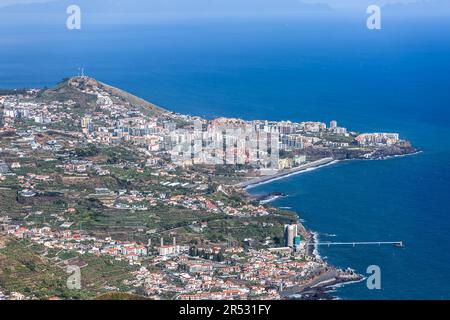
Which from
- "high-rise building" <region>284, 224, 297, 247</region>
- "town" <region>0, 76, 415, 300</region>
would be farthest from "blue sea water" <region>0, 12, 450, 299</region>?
"town" <region>0, 76, 415, 300</region>

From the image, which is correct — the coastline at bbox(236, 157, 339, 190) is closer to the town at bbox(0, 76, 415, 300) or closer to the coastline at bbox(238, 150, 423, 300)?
the town at bbox(0, 76, 415, 300)

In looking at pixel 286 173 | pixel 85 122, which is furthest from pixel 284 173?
pixel 85 122

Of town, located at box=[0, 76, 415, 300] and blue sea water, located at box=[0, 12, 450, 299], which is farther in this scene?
blue sea water, located at box=[0, 12, 450, 299]

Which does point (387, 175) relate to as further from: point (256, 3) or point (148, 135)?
point (256, 3)

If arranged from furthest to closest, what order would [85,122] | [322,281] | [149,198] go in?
1. [85,122]
2. [149,198]
3. [322,281]

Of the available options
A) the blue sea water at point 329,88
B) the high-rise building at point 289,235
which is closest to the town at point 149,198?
the high-rise building at point 289,235

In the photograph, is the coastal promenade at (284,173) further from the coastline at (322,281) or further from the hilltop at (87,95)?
the hilltop at (87,95)

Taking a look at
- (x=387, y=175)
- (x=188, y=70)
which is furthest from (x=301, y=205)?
(x=188, y=70)

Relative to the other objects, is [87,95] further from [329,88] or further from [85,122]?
[329,88]

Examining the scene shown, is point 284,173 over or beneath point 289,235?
over
